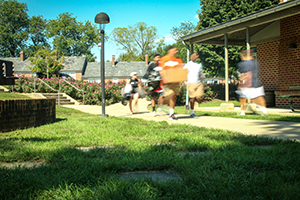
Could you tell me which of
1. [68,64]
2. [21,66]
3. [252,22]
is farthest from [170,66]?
[21,66]

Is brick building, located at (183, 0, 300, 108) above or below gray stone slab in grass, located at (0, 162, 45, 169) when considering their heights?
above

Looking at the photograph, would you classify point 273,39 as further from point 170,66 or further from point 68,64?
point 68,64

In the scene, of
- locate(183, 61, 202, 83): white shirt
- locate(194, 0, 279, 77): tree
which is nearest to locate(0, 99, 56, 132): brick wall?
locate(183, 61, 202, 83): white shirt

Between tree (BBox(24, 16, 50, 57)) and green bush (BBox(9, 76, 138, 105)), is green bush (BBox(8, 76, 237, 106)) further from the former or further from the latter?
tree (BBox(24, 16, 50, 57))

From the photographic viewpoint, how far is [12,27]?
61500 millimetres

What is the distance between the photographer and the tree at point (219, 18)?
20828mm

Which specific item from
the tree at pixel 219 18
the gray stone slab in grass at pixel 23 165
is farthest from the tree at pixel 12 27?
the gray stone slab in grass at pixel 23 165

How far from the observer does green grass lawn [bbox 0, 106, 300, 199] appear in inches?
74.6

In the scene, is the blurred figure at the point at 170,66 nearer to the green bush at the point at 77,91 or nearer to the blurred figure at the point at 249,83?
the blurred figure at the point at 249,83

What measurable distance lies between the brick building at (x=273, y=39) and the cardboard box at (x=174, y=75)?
4448mm

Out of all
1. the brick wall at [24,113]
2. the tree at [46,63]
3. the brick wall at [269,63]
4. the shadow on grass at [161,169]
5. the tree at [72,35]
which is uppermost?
the tree at [72,35]

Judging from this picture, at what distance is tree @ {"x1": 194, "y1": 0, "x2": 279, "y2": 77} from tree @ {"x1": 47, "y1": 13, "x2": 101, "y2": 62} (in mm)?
45639

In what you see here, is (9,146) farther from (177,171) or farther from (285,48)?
(285,48)

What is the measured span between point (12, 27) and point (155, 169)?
70.4 metres
